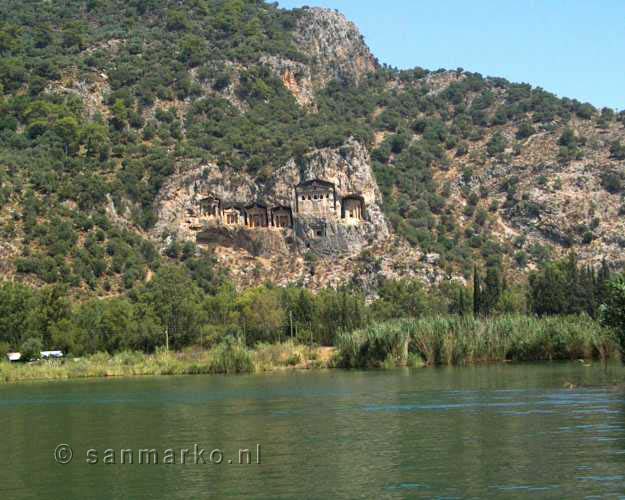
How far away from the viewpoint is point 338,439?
3497 centimetres

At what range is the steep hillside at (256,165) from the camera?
402 ft

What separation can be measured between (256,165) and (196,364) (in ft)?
195

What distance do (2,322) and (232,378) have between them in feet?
90.6

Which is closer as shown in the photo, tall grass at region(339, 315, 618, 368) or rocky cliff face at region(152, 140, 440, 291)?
tall grass at region(339, 315, 618, 368)

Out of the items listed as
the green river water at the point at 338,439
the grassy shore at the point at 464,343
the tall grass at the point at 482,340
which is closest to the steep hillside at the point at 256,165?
the grassy shore at the point at 464,343

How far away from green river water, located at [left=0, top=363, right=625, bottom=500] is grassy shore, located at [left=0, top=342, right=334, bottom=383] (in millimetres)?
18188

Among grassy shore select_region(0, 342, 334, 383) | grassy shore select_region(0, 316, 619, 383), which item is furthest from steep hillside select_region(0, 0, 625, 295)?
grassy shore select_region(0, 316, 619, 383)

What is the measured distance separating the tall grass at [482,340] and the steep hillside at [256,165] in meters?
49.9

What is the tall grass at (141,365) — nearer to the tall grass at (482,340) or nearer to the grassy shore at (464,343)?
the grassy shore at (464,343)

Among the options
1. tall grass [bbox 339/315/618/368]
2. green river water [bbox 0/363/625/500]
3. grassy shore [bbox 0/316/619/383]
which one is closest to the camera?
green river water [bbox 0/363/625/500]

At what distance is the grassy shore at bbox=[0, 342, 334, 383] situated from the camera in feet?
249

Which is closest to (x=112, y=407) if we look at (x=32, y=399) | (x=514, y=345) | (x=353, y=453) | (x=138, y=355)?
(x=32, y=399)

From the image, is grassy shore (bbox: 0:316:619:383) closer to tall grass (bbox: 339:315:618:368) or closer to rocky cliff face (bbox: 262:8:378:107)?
tall grass (bbox: 339:315:618:368)

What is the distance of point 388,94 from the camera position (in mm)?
184750
